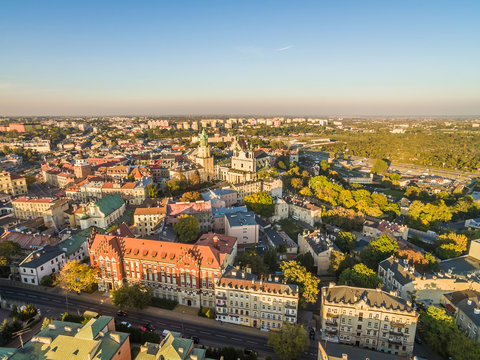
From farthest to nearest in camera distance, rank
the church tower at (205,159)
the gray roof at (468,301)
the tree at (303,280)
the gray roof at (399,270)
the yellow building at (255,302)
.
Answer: the church tower at (205,159) < the gray roof at (399,270) < the tree at (303,280) < the yellow building at (255,302) < the gray roof at (468,301)

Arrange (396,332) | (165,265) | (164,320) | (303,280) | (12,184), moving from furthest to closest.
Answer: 1. (12,184)
2. (165,265)
3. (303,280)
4. (164,320)
5. (396,332)

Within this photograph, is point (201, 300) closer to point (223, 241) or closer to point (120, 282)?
point (223, 241)

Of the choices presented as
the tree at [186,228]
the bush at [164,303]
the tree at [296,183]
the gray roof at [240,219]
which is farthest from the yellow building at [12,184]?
the tree at [296,183]

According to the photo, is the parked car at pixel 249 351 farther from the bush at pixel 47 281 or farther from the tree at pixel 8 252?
the tree at pixel 8 252

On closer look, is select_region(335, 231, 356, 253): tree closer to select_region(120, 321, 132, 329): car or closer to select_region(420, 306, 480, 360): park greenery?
select_region(420, 306, 480, 360): park greenery

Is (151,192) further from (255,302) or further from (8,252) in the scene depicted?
(255,302)

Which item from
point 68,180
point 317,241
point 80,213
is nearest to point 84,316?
point 80,213

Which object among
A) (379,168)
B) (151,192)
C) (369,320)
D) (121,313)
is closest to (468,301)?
(369,320)
